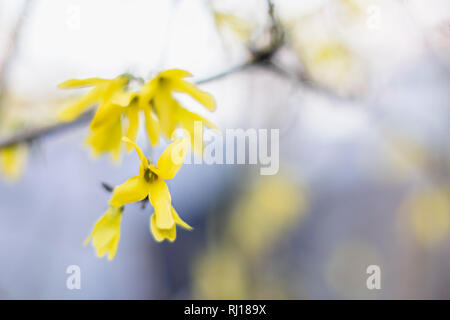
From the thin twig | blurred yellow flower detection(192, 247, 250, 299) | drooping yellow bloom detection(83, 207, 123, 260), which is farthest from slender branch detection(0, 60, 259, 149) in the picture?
blurred yellow flower detection(192, 247, 250, 299)

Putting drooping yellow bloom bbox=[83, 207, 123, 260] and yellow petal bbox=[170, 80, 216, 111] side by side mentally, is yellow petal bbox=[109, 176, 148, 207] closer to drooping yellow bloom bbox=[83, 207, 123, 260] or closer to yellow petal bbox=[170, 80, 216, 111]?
drooping yellow bloom bbox=[83, 207, 123, 260]

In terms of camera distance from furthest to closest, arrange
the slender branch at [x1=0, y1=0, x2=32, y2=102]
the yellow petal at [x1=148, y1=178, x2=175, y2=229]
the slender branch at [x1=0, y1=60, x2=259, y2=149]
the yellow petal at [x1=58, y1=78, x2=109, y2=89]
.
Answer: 1. the slender branch at [x1=0, y1=0, x2=32, y2=102]
2. the slender branch at [x1=0, y1=60, x2=259, y2=149]
3. the yellow petal at [x1=58, y1=78, x2=109, y2=89]
4. the yellow petal at [x1=148, y1=178, x2=175, y2=229]

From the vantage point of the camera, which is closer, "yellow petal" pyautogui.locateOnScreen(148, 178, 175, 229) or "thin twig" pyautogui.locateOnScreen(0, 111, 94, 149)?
"yellow petal" pyautogui.locateOnScreen(148, 178, 175, 229)

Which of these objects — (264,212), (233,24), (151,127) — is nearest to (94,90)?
(151,127)

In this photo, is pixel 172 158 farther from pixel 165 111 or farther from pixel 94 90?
pixel 94 90
